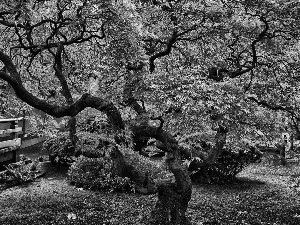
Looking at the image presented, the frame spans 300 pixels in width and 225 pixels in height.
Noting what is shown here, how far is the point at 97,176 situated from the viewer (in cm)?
1434

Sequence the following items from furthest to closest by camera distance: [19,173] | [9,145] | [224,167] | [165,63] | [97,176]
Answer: [224,167] → [9,145] → [97,176] → [19,173] → [165,63]

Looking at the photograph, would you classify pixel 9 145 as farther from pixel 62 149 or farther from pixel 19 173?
pixel 62 149

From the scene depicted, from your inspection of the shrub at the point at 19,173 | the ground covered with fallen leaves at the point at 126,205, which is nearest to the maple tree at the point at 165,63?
the ground covered with fallen leaves at the point at 126,205

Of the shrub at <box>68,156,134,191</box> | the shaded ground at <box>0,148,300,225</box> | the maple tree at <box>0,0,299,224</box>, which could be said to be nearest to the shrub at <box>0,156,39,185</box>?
the shaded ground at <box>0,148,300,225</box>

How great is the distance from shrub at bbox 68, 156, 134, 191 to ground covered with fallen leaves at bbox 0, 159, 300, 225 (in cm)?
45

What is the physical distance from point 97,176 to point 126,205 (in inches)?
107

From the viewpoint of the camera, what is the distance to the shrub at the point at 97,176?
1387 centimetres

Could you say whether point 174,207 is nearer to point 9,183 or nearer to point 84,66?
point 84,66

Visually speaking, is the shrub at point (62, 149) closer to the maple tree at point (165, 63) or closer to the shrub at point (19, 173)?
the shrub at point (19, 173)

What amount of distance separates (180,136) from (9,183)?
7252 millimetres

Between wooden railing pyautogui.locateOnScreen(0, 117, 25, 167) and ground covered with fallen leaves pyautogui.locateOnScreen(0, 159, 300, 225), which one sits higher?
wooden railing pyautogui.locateOnScreen(0, 117, 25, 167)

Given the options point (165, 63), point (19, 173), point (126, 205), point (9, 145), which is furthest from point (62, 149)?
point (165, 63)

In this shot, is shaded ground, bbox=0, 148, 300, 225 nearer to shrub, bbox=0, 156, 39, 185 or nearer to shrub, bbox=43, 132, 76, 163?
shrub, bbox=0, 156, 39, 185

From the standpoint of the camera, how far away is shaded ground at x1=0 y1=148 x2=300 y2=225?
10508mm
